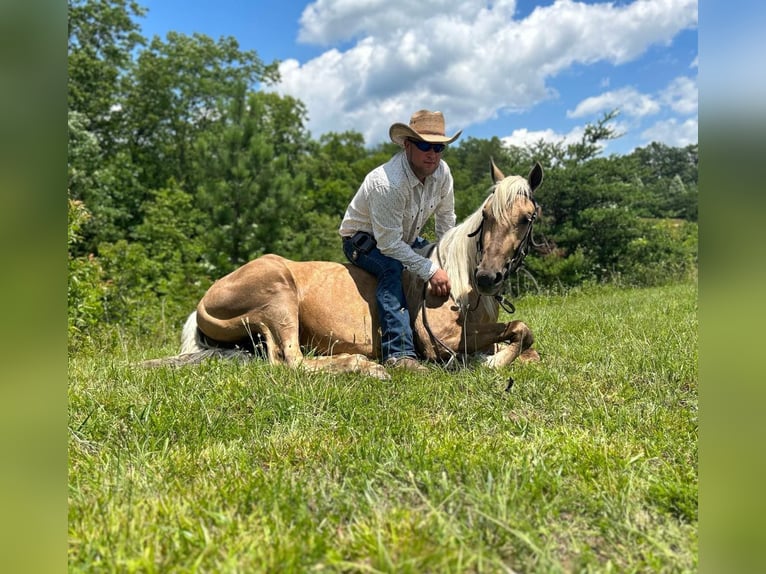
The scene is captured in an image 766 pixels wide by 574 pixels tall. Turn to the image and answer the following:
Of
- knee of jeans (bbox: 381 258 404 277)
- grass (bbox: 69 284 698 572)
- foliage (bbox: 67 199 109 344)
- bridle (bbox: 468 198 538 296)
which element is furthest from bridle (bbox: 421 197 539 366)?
foliage (bbox: 67 199 109 344)

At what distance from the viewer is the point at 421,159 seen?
422 centimetres

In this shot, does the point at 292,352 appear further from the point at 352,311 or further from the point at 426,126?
the point at 426,126

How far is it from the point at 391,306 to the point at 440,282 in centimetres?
46

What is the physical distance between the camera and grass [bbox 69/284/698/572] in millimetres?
1373

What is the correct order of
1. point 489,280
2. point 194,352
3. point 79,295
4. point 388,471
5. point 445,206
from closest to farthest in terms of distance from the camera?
point 388,471, point 489,280, point 194,352, point 445,206, point 79,295

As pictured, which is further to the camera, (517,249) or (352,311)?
(352,311)

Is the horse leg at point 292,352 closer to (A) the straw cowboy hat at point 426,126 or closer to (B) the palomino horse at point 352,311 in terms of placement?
(B) the palomino horse at point 352,311

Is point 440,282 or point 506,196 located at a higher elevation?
point 506,196

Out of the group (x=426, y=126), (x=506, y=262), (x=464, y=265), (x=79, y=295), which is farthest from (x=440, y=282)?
(x=79, y=295)

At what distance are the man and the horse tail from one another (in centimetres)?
137

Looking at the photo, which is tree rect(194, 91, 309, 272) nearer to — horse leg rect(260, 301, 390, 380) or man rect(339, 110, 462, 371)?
horse leg rect(260, 301, 390, 380)

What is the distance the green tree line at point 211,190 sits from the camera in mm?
14336
